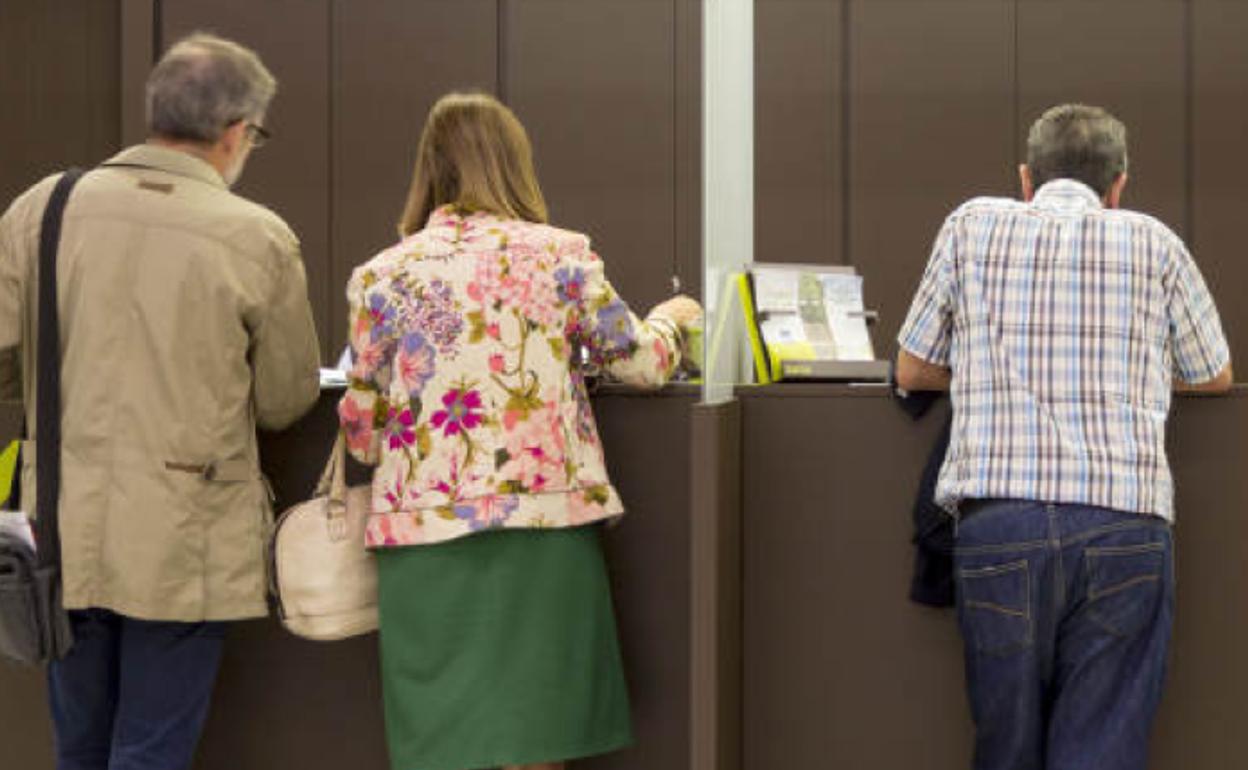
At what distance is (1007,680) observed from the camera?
2463mm

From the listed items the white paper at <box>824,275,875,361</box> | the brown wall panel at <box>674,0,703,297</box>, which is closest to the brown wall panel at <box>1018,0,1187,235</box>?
the brown wall panel at <box>674,0,703,297</box>

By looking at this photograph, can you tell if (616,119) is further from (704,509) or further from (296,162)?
(704,509)

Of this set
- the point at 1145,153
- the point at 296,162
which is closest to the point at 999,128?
the point at 1145,153

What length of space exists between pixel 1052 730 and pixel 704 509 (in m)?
0.65

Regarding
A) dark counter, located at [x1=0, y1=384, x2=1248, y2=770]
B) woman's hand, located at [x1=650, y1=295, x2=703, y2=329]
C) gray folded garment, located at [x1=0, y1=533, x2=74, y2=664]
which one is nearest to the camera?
gray folded garment, located at [x1=0, y1=533, x2=74, y2=664]

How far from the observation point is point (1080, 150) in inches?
101

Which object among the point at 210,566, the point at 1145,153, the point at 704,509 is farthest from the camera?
the point at 1145,153

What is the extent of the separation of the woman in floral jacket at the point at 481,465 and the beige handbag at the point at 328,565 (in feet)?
0.22

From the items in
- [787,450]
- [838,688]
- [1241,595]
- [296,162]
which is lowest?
[838,688]

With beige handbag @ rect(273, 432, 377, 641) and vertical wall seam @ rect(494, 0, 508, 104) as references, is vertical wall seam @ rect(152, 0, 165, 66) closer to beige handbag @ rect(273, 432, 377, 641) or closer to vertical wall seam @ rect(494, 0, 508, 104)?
vertical wall seam @ rect(494, 0, 508, 104)

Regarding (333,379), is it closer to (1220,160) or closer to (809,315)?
(809,315)

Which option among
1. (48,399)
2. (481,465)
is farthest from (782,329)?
(48,399)

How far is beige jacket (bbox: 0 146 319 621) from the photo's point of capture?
2396mm

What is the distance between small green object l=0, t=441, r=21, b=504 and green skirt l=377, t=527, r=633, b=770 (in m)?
0.60
